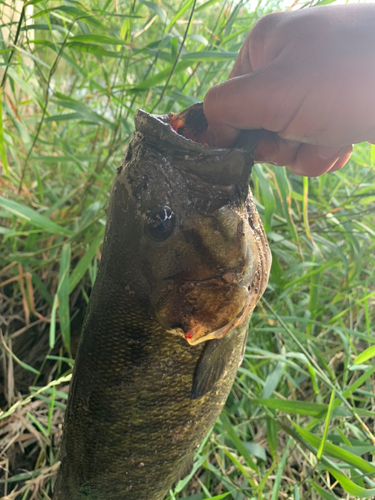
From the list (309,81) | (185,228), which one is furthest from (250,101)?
(185,228)

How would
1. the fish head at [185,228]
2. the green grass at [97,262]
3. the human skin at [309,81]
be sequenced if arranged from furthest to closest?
the green grass at [97,262], the fish head at [185,228], the human skin at [309,81]

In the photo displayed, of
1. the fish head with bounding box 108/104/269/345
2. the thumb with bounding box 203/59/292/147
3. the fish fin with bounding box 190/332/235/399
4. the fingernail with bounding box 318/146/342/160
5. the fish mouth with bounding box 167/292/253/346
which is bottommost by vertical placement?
the fish fin with bounding box 190/332/235/399

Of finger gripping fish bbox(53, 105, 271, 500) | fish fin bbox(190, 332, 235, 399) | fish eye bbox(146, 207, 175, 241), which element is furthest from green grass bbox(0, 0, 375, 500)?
fish eye bbox(146, 207, 175, 241)

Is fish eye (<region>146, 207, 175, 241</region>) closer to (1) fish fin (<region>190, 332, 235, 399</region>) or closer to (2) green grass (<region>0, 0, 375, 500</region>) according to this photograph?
(1) fish fin (<region>190, 332, 235, 399</region>)

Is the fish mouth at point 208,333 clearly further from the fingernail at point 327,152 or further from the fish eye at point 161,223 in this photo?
the fingernail at point 327,152

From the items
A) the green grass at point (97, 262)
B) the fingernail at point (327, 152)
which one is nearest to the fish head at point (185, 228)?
the fingernail at point (327, 152)

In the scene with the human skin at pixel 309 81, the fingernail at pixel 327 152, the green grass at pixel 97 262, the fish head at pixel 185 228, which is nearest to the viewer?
the human skin at pixel 309 81

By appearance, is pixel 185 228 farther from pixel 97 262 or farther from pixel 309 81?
pixel 97 262

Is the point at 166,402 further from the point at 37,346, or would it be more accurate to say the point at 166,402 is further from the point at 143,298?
the point at 37,346
